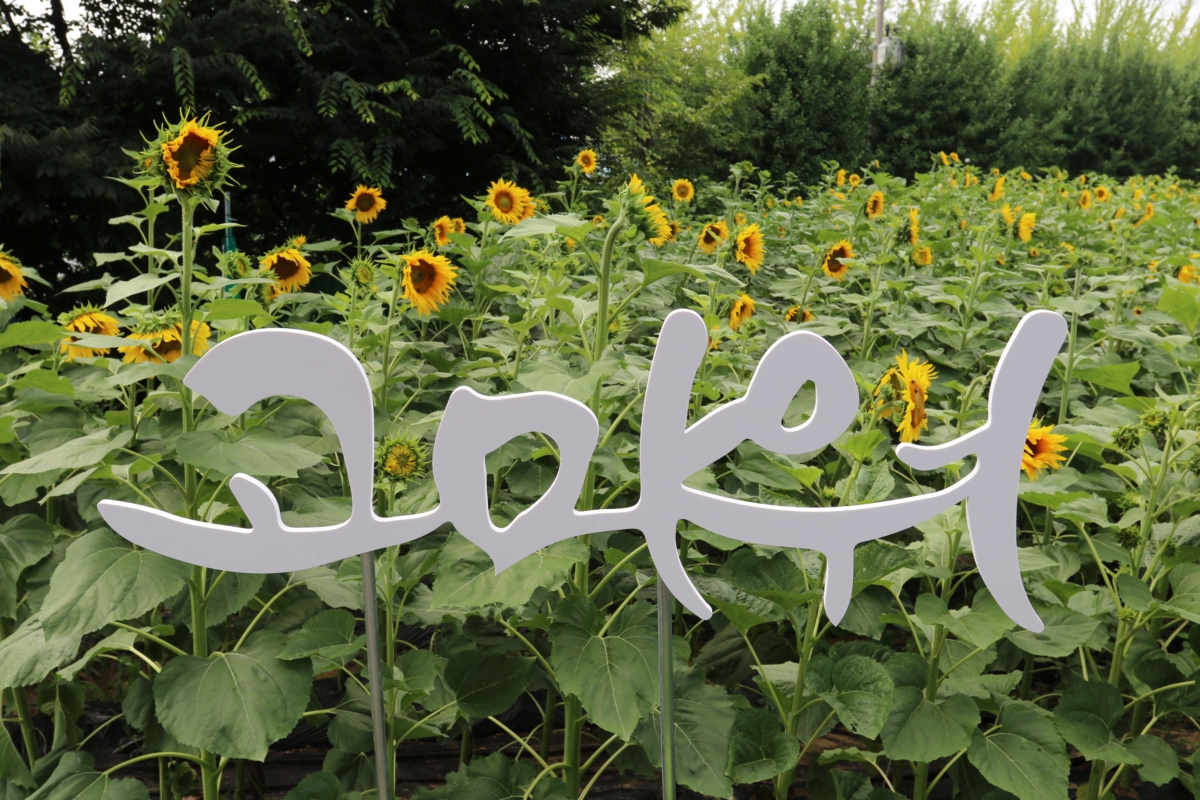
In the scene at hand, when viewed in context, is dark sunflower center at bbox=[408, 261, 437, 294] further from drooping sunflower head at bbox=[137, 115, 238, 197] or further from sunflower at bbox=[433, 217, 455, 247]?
sunflower at bbox=[433, 217, 455, 247]

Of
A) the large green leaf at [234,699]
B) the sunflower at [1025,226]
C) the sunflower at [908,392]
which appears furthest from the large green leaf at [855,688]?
the sunflower at [1025,226]

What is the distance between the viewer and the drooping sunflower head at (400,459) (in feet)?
4.03

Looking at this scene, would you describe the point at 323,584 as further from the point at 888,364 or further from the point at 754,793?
the point at 888,364

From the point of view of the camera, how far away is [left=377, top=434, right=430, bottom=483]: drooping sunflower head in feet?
4.03

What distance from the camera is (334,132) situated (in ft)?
24.6

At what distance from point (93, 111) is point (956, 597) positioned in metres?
6.88

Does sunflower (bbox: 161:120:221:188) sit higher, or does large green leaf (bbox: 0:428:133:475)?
sunflower (bbox: 161:120:221:188)

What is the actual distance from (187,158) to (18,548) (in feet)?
2.30

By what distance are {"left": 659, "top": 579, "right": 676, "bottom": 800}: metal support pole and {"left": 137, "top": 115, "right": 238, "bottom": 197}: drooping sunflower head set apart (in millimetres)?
906

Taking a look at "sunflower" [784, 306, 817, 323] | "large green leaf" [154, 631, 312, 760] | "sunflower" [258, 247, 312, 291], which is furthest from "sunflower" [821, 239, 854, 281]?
"large green leaf" [154, 631, 312, 760]

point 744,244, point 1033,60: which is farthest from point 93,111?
point 1033,60

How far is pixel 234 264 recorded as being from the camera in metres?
1.99

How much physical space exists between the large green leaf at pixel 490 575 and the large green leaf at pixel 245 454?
236 millimetres

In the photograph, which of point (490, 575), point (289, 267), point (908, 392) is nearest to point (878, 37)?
point (289, 267)
